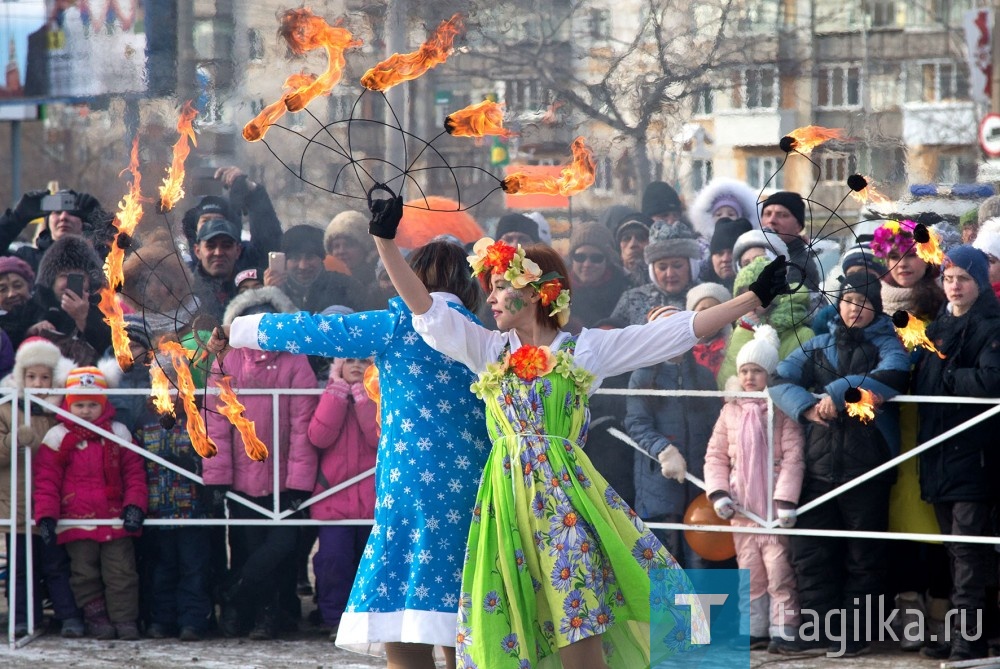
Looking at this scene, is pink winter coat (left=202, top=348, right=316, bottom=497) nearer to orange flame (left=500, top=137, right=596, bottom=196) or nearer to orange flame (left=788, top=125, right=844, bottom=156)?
orange flame (left=500, top=137, right=596, bottom=196)

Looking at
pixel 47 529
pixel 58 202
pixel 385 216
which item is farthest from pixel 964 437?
pixel 58 202

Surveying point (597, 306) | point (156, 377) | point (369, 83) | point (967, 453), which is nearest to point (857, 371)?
point (967, 453)

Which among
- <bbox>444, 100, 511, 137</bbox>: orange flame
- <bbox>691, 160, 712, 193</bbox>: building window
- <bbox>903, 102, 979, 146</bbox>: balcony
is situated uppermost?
<bbox>903, 102, 979, 146</bbox>: balcony

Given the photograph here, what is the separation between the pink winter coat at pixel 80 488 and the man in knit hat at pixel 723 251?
295 centimetres

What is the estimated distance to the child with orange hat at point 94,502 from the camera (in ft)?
20.4

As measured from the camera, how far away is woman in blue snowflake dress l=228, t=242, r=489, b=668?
4207 millimetres

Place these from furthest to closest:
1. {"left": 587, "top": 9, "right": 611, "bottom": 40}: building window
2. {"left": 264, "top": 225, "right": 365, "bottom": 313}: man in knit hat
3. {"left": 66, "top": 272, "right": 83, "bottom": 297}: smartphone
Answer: {"left": 587, "top": 9, "right": 611, "bottom": 40}: building window → {"left": 264, "top": 225, "right": 365, "bottom": 313}: man in knit hat → {"left": 66, "top": 272, "right": 83, "bottom": 297}: smartphone

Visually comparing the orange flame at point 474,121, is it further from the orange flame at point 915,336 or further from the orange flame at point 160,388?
the orange flame at point 915,336

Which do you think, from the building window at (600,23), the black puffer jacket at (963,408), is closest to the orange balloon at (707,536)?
the black puffer jacket at (963,408)

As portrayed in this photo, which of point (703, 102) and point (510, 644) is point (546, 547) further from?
point (703, 102)

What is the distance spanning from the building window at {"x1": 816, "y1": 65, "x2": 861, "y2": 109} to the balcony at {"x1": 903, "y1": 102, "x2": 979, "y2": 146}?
0.94 feet

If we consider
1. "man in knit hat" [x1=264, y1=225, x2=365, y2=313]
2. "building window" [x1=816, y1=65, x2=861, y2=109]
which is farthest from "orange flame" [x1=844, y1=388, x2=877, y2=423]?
"man in knit hat" [x1=264, y1=225, x2=365, y2=313]

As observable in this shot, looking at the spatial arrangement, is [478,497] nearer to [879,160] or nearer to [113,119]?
[879,160]

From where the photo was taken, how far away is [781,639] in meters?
5.85
